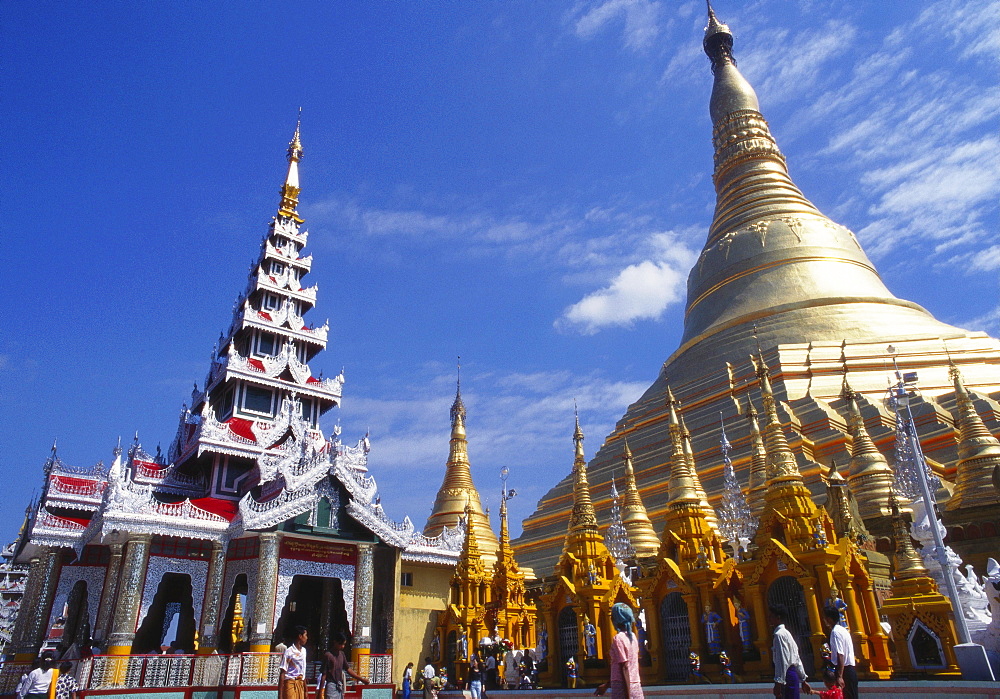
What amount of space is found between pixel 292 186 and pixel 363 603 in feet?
66.7

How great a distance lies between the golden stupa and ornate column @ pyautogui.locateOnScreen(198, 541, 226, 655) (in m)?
14.3

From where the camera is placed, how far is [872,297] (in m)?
34.9

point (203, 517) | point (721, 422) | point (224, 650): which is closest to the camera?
point (203, 517)

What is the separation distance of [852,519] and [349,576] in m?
12.2

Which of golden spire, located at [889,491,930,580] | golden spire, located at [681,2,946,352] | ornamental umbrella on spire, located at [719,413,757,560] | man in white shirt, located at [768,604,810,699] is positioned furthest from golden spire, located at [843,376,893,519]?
man in white shirt, located at [768,604,810,699]

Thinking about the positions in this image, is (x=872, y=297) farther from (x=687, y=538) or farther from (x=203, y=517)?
(x=203, y=517)

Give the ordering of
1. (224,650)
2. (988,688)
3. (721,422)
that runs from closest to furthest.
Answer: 1. (988,688)
2. (224,650)
3. (721,422)


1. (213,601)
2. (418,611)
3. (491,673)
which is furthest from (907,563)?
(213,601)

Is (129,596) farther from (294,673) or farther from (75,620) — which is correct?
(294,673)

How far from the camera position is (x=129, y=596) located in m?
16.0

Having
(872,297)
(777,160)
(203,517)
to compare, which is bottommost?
(203,517)

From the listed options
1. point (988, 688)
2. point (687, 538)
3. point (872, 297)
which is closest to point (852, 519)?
point (687, 538)

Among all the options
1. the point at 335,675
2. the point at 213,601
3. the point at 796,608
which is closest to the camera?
the point at 335,675

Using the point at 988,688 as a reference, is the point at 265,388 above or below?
above
